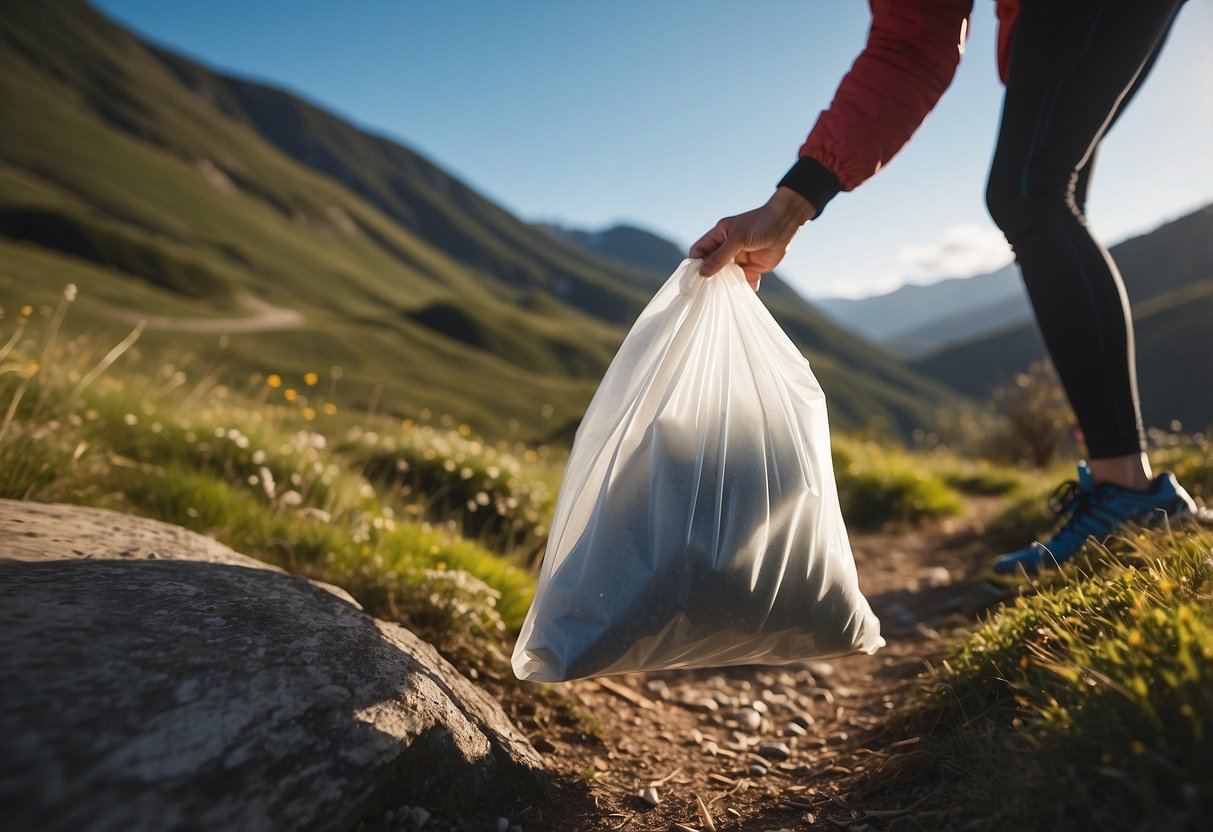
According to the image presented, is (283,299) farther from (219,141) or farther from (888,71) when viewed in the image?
(888,71)

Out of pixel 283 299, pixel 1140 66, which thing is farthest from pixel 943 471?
pixel 283 299

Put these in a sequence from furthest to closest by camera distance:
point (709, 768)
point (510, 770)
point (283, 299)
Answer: point (283, 299), point (709, 768), point (510, 770)

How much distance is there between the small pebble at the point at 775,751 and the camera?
6.51 ft

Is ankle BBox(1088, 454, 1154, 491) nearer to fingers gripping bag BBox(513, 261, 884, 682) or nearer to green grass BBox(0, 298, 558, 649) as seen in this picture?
fingers gripping bag BBox(513, 261, 884, 682)

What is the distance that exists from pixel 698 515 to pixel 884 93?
1.41m

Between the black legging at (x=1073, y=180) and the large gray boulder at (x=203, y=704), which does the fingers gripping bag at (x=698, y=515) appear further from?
the black legging at (x=1073, y=180)

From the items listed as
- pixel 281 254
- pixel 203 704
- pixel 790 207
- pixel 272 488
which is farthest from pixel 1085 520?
pixel 281 254

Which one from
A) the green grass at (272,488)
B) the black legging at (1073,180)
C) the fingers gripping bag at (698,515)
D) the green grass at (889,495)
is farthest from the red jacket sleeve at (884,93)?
the green grass at (889,495)

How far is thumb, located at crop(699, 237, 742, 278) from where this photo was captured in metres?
1.84

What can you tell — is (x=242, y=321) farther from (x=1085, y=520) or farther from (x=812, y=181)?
(x=1085, y=520)

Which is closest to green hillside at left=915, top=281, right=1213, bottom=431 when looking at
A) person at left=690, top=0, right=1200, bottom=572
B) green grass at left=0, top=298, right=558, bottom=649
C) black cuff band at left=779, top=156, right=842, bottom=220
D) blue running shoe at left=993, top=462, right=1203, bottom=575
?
green grass at left=0, top=298, right=558, bottom=649

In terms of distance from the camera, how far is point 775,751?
2012 millimetres

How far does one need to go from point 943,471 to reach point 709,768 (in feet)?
19.3

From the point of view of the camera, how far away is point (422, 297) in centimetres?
8038
